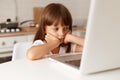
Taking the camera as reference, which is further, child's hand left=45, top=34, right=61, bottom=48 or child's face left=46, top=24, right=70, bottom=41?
child's face left=46, top=24, right=70, bottom=41

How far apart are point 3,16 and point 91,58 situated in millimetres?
2341

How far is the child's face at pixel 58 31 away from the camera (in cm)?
137

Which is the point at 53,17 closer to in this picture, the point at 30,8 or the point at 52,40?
the point at 52,40

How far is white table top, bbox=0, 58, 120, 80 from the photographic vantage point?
2.46ft

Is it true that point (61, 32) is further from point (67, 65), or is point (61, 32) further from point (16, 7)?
point (16, 7)

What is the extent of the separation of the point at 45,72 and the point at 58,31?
2.04 ft

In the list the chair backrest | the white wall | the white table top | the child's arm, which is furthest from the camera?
the white wall

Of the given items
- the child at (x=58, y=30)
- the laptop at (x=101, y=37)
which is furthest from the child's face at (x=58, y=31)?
the laptop at (x=101, y=37)

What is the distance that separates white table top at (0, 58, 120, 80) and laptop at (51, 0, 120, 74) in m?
0.06

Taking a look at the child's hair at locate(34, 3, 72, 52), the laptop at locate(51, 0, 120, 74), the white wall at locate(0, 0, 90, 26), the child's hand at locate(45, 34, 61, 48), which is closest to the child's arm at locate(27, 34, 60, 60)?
the child's hand at locate(45, 34, 61, 48)

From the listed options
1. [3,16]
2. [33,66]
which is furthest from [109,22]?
[3,16]

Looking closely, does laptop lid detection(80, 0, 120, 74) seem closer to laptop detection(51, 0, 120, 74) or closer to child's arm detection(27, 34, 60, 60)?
laptop detection(51, 0, 120, 74)

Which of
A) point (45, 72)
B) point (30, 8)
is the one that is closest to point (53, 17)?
point (45, 72)

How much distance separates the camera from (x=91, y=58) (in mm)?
660
